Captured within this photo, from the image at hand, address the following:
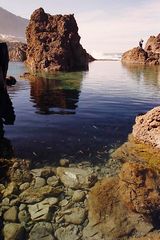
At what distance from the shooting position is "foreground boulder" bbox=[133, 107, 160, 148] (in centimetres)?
1740

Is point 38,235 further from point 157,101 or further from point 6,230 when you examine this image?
point 157,101

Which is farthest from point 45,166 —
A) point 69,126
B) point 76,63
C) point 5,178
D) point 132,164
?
point 76,63

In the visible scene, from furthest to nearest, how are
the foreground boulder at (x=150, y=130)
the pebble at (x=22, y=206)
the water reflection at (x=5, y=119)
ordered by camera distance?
1. the foreground boulder at (x=150, y=130)
2. the water reflection at (x=5, y=119)
3. the pebble at (x=22, y=206)

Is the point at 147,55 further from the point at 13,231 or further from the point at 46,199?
the point at 13,231

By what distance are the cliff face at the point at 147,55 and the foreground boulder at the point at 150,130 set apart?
6975 cm

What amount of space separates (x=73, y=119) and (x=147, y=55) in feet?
237

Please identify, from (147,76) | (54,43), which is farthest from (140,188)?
(54,43)

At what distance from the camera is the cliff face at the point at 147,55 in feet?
284

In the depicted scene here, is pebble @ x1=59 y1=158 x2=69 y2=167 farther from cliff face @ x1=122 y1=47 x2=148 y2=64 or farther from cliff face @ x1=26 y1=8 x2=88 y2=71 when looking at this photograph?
cliff face @ x1=122 y1=47 x2=148 y2=64

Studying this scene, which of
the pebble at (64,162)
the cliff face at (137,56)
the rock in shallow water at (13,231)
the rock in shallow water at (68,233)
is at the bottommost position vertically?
the rock in shallow water at (68,233)

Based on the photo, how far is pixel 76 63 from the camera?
66062mm

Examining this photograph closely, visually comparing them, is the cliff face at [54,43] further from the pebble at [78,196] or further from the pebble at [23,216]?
the pebble at [23,216]

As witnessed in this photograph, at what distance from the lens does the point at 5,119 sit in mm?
21172

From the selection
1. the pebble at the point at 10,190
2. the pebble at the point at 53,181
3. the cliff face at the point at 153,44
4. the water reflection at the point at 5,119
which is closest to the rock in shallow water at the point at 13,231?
the pebble at the point at 10,190
